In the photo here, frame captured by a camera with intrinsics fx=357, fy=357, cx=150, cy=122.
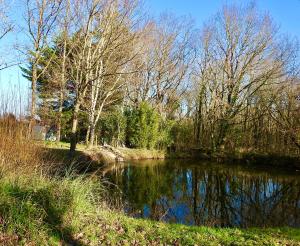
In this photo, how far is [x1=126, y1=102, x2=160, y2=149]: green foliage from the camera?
1129 inches

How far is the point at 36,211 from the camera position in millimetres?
5438

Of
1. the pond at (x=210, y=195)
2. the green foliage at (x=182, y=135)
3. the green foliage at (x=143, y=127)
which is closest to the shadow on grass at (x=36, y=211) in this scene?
the pond at (x=210, y=195)

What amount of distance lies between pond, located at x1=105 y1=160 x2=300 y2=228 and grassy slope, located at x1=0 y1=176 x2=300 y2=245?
96.6 inches

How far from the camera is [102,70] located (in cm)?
2444

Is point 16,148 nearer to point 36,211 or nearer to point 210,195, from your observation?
point 36,211

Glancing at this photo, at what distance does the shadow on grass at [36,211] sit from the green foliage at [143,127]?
2252 centimetres

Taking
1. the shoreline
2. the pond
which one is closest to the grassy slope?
the pond

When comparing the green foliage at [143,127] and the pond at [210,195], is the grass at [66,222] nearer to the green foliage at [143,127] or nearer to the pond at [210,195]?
the pond at [210,195]

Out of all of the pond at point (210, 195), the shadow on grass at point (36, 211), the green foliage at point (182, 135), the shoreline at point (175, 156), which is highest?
the green foliage at point (182, 135)

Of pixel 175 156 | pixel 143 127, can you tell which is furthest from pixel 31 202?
pixel 175 156

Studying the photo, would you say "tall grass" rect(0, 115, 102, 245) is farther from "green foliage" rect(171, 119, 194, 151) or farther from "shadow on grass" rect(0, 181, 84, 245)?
"green foliage" rect(171, 119, 194, 151)

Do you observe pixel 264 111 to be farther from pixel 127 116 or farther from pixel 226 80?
pixel 127 116

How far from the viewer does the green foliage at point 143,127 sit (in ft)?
94.1

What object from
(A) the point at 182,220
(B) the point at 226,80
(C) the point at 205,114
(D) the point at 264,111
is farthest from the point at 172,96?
(A) the point at 182,220
